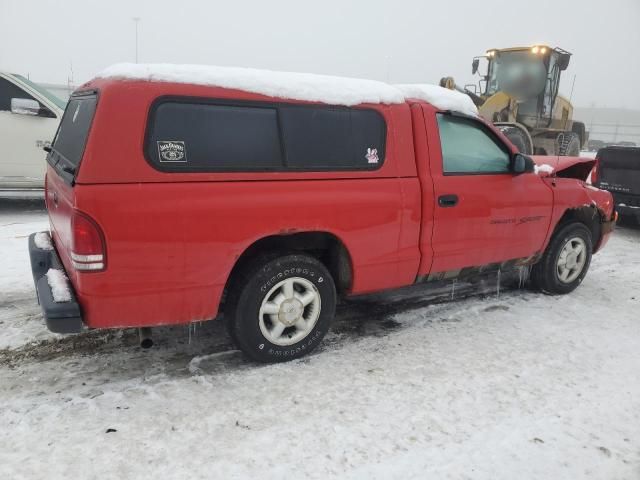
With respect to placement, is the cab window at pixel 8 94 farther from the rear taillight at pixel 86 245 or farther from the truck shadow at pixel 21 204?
the rear taillight at pixel 86 245

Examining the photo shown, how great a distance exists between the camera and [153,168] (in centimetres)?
277

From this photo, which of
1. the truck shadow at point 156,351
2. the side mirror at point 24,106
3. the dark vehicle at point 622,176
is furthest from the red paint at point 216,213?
the dark vehicle at point 622,176

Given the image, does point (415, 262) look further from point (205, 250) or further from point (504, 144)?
point (205, 250)

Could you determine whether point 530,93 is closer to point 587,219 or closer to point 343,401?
point 587,219

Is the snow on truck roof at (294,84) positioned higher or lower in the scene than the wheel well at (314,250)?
higher

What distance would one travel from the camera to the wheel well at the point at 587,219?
497 centimetres

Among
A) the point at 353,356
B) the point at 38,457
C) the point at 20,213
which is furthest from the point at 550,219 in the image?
the point at 20,213

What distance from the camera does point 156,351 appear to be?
3.57 meters

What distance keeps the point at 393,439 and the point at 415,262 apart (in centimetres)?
152

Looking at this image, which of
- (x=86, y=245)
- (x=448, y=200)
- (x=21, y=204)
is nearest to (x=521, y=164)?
(x=448, y=200)

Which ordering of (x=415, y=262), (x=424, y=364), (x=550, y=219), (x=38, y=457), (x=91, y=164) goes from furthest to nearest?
A: (x=550, y=219) < (x=415, y=262) < (x=424, y=364) < (x=91, y=164) < (x=38, y=457)

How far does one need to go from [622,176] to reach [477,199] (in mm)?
5795

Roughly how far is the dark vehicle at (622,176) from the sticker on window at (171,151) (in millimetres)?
7995

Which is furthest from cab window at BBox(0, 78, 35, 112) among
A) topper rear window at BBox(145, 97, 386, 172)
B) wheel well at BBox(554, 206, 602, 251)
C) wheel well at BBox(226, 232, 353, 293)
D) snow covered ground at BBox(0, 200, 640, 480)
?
wheel well at BBox(554, 206, 602, 251)
